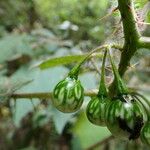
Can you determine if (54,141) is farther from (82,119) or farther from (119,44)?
(119,44)

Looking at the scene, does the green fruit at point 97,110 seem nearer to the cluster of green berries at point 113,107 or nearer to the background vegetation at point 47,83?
the cluster of green berries at point 113,107

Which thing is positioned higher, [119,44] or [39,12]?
[119,44]

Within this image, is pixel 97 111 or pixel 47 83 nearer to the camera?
pixel 97 111

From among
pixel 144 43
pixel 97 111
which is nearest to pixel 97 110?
pixel 97 111

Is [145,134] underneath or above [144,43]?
underneath

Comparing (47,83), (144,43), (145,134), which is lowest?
(47,83)

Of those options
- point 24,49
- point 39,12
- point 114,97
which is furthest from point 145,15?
point 39,12

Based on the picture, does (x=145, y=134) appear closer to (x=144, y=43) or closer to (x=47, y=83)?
(x=144, y=43)
